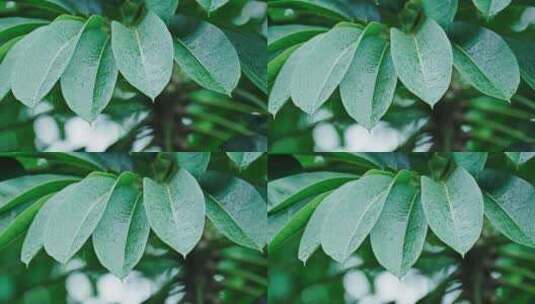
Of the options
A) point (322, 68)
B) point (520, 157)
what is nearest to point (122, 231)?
point (322, 68)

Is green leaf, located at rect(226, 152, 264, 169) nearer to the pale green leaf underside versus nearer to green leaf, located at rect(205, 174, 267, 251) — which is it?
green leaf, located at rect(205, 174, 267, 251)

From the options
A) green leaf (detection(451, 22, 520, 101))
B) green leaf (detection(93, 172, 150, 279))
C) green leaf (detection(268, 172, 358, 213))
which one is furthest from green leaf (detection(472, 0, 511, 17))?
green leaf (detection(93, 172, 150, 279))

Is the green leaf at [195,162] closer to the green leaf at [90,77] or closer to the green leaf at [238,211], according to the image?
the green leaf at [238,211]

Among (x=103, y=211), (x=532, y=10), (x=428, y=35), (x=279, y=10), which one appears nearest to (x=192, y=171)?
(x=103, y=211)

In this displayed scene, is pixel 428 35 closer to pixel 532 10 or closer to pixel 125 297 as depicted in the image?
pixel 532 10

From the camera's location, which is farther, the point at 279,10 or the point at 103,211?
the point at 279,10

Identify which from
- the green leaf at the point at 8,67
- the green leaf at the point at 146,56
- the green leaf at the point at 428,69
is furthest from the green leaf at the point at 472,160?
the green leaf at the point at 8,67

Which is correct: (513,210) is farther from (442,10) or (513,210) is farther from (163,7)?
(163,7)
